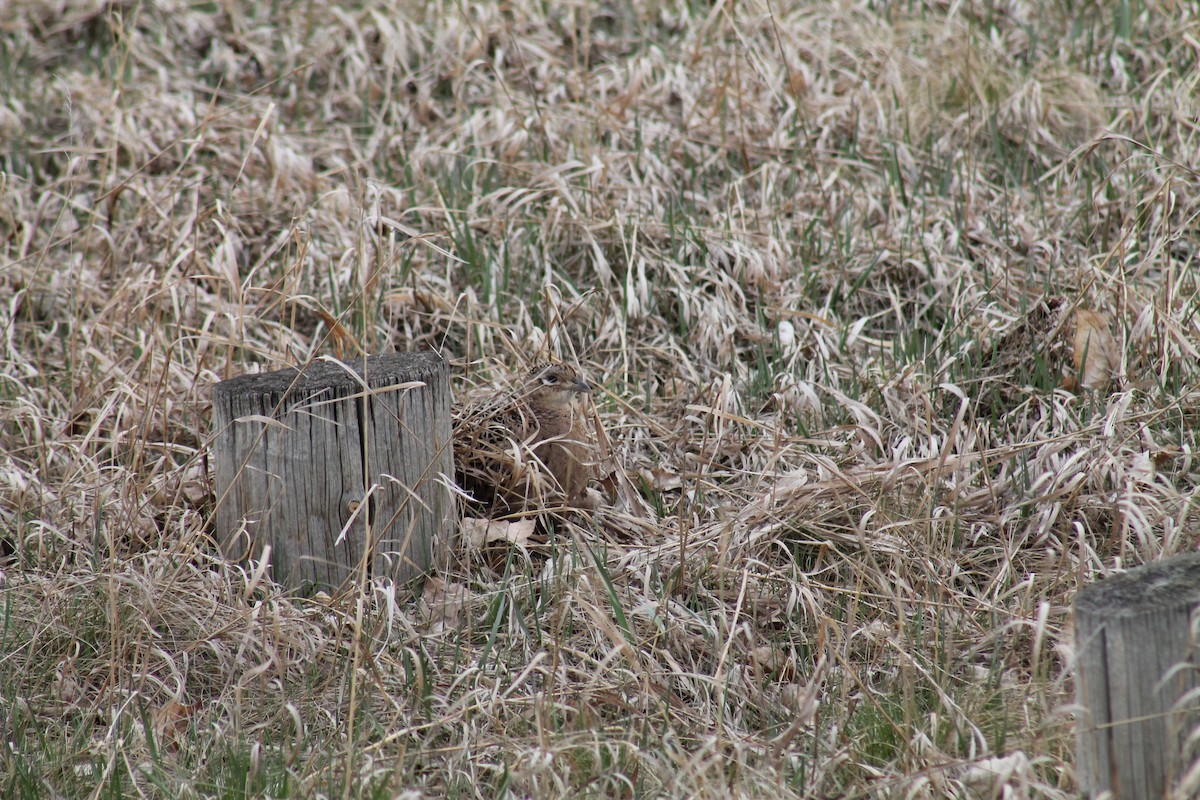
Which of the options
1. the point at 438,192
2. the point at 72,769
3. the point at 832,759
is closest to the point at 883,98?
the point at 438,192

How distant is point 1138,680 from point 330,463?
94.9 inches

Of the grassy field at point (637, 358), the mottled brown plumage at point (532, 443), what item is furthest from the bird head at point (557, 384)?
the grassy field at point (637, 358)

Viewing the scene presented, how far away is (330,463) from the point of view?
3840 mm

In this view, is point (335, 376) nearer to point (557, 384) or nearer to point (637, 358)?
point (557, 384)

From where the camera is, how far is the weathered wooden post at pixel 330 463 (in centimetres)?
380

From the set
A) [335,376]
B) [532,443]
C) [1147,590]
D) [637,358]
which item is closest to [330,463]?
[335,376]

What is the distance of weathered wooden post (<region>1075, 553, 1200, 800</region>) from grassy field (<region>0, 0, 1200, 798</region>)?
15cm

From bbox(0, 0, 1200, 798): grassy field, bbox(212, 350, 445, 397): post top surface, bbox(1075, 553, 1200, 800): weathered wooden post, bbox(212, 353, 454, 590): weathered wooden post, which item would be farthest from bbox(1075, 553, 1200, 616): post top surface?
bbox(212, 350, 445, 397): post top surface

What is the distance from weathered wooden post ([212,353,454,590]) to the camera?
3.80 meters

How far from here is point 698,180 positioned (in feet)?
20.9

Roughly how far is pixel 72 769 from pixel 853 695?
210 cm

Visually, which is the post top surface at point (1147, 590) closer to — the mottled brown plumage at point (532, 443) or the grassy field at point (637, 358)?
the grassy field at point (637, 358)

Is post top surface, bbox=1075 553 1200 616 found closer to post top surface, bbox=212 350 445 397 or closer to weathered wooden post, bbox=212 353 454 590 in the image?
weathered wooden post, bbox=212 353 454 590

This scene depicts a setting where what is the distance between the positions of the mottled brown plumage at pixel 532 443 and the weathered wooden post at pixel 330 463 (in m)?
0.43
